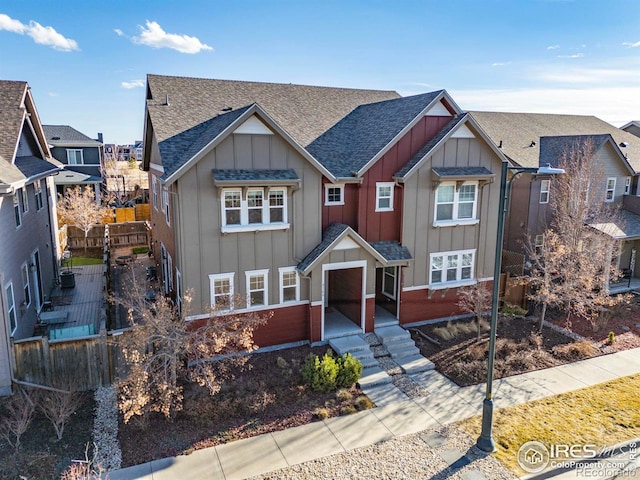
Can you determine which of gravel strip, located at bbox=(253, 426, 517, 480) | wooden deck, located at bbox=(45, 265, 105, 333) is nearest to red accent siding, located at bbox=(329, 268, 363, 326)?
gravel strip, located at bbox=(253, 426, 517, 480)

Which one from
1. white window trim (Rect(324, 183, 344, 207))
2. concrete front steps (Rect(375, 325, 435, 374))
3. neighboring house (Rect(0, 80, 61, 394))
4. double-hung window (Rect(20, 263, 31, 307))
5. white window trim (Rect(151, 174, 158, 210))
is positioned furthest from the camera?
white window trim (Rect(151, 174, 158, 210))

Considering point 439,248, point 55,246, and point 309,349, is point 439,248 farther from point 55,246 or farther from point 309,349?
point 55,246

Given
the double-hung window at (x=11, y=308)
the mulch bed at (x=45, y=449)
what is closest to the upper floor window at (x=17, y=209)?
the double-hung window at (x=11, y=308)

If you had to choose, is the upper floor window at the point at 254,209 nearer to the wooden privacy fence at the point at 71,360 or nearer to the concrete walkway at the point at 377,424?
the wooden privacy fence at the point at 71,360

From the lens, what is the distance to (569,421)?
1268 centimetres

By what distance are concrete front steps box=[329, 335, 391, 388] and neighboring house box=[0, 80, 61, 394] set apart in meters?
10.4

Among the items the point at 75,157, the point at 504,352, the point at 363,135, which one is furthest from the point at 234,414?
the point at 75,157

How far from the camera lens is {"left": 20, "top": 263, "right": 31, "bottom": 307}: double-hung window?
53.5ft

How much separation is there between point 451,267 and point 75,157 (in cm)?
3808

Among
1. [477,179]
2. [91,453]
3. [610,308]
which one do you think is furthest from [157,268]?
[610,308]

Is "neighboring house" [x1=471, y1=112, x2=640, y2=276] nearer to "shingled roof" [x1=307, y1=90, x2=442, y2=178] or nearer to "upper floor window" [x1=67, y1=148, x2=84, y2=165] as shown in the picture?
"shingled roof" [x1=307, y1=90, x2=442, y2=178]

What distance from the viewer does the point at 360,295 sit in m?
17.5

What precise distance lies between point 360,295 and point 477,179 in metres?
7.07

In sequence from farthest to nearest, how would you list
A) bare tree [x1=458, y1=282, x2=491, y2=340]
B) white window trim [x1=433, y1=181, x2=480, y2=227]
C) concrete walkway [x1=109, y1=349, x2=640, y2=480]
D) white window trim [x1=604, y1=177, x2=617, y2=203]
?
white window trim [x1=604, y1=177, x2=617, y2=203]
white window trim [x1=433, y1=181, x2=480, y2=227]
bare tree [x1=458, y1=282, x2=491, y2=340]
concrete walkway [x1=109, y1=349, x2=640, y2=480]
